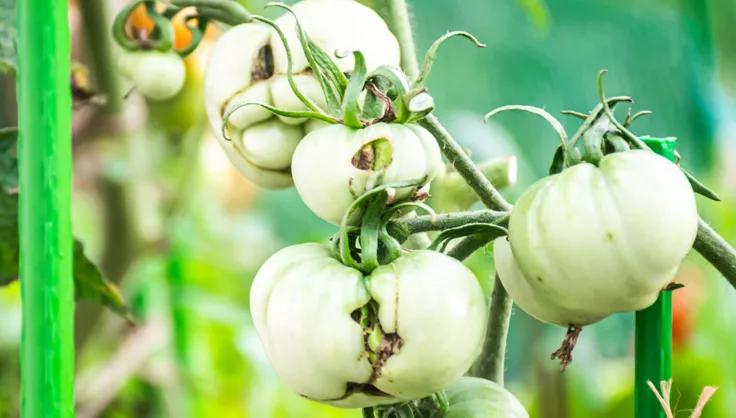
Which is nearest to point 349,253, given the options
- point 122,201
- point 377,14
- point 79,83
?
point 377,14

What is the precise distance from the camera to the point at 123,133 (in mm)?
1045

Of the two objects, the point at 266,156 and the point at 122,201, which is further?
the point at 122,201

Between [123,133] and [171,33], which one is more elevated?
[171,33]

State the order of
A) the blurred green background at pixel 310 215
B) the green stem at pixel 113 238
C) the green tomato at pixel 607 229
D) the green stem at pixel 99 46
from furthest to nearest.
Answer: the blurred green background at pixel 310 215
the green stem at pixel 113 238
the green stem at pixel 99 46
the green tomato at pixel 607 229

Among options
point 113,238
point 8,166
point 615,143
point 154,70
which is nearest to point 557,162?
point 615,143

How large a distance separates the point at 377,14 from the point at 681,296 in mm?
1448

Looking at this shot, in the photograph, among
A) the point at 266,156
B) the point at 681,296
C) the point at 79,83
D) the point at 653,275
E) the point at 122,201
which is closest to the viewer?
the point at 653,275

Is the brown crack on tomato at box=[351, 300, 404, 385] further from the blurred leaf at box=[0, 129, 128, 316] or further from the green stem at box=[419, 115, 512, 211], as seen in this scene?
the blurred leaf at box=[0, 129, 128, 316]

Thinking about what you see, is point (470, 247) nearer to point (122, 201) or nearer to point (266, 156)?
point (266, 156)

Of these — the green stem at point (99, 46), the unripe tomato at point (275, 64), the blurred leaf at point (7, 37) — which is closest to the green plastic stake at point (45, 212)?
the unripe tomato at point (275, 64)

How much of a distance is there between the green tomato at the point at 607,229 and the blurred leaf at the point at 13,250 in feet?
1.10

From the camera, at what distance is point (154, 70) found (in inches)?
23.5

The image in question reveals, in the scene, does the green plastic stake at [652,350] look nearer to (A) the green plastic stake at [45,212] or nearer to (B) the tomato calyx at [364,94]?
(B) the tomato calyx at [364,94]

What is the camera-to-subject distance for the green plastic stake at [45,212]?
1.52ft
